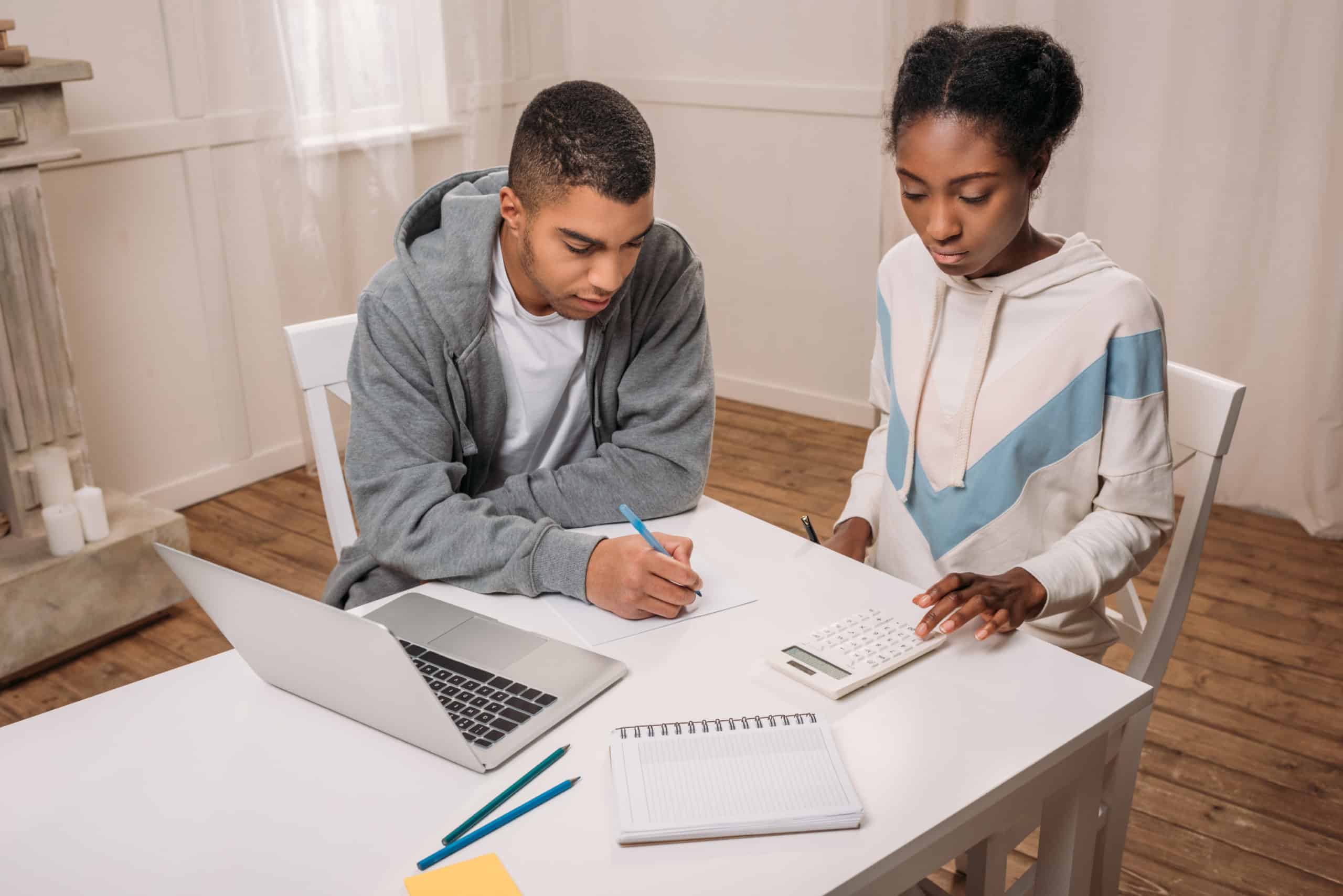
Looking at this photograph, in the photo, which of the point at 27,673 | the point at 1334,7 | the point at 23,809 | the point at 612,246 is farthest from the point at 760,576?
the point at 1334,7

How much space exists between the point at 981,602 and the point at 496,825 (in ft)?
1.66

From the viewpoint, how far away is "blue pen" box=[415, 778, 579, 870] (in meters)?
0.82

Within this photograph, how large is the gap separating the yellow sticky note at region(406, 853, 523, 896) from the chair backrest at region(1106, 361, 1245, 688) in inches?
32.3

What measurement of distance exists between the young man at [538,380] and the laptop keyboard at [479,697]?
0.51ft

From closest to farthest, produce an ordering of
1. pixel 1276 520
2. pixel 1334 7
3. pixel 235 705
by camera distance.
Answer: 1. pixel 235 705
2. pixel 1334 7
3. pixel 1276 520

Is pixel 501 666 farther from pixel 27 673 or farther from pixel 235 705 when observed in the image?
pixel 27 673

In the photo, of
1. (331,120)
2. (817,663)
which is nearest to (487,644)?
(817,663)

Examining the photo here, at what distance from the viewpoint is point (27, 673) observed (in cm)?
234

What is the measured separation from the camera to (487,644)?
3.62 feet

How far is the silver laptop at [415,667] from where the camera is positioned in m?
0.89

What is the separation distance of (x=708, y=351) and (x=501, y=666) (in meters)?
0.61

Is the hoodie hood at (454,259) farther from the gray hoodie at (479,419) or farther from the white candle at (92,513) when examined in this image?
the white candle at (92,513)

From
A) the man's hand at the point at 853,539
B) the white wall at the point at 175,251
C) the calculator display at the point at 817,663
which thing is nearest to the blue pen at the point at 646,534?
the calculator display at the point at 817,663

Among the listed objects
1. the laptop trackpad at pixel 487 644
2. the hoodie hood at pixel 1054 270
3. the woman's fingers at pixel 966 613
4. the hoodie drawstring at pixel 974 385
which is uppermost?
the hoodie hood at pixel 1054 270
